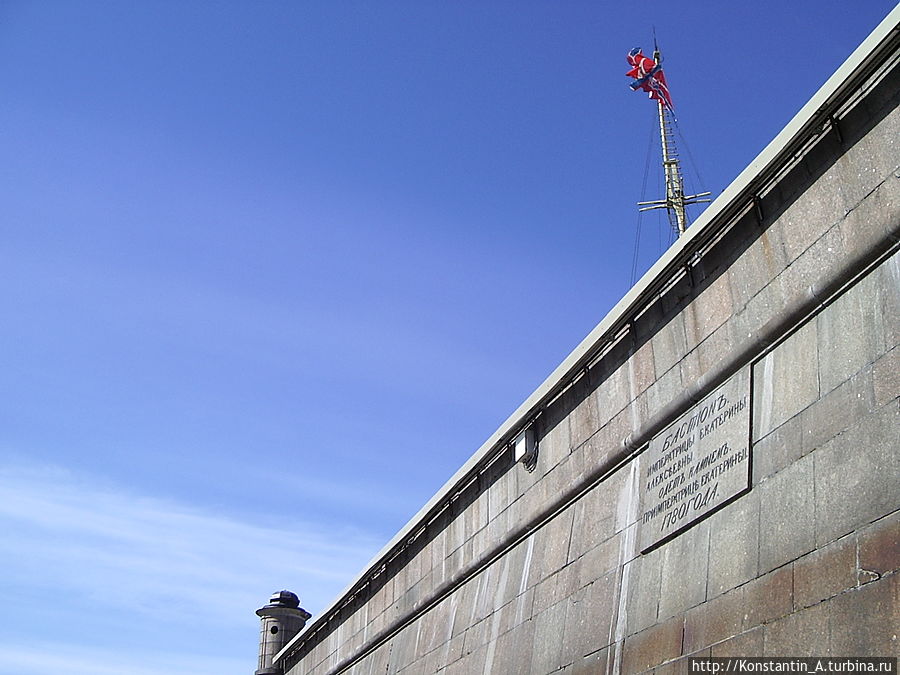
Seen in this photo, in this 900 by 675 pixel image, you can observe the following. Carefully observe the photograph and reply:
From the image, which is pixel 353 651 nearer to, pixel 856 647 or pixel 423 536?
pixel 423 536

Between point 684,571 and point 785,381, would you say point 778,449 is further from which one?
point 684,571

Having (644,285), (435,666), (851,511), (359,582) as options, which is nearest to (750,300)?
(644,285)

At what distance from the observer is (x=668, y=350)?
834 cm

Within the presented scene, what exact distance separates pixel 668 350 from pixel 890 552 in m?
3.08

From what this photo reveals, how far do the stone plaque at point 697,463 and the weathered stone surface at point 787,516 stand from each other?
0.32 meters

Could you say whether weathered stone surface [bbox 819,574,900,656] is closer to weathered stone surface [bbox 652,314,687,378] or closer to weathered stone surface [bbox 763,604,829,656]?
weathered stone surface [bbox 763,604,829,656]

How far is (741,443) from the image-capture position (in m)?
7.21

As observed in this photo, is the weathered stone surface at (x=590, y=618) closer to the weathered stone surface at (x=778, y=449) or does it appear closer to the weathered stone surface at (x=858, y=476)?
the weathered stone surface at (x=778, y=449)

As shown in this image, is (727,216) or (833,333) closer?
(833,333)

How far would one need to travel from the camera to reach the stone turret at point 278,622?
21672mm

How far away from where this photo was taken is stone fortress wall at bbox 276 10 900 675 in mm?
6000

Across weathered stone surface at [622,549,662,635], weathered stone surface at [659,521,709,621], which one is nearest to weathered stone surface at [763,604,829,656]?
weathered stone surface at [659,521,709,621]

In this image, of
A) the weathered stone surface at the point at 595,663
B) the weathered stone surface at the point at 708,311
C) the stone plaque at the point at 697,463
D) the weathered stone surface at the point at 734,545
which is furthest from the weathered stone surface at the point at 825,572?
the weathered stone surface at the point at 595,663

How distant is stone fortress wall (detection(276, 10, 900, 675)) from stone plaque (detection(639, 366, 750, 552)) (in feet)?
0.06
